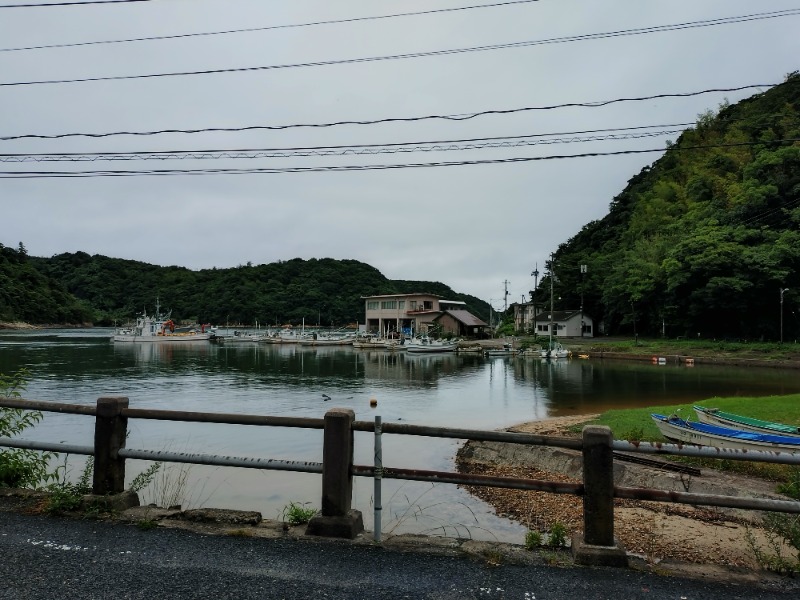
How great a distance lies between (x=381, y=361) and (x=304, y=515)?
167 feet

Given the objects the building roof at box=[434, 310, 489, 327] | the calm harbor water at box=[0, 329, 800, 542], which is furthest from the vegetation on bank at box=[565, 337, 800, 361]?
the building roof at box=[434, 310, 489, 327]

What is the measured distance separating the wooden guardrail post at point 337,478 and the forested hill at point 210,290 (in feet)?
414

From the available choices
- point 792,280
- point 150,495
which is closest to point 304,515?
point 150,495

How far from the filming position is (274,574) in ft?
12.1

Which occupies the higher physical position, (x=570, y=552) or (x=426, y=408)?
(x=570, y=552)

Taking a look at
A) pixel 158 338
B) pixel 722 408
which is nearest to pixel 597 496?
pixel 722 408

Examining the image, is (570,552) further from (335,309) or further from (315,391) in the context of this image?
(335,309)

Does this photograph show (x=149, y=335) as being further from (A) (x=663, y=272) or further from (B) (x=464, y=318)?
(A) (x=663, y=272)

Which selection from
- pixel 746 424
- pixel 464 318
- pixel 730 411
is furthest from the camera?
pixel 464 318

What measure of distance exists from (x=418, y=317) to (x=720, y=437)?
73.3m

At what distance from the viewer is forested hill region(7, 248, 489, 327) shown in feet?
441

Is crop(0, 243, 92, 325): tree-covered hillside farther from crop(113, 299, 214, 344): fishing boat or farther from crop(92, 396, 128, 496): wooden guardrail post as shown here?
crop(92, 396, 128, 496): wooden guardrail post

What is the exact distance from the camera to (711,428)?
11.8 m

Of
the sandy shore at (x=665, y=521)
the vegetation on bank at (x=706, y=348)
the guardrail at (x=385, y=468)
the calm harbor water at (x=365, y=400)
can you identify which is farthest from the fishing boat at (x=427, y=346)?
the guardrail at (x=385, y=468)
